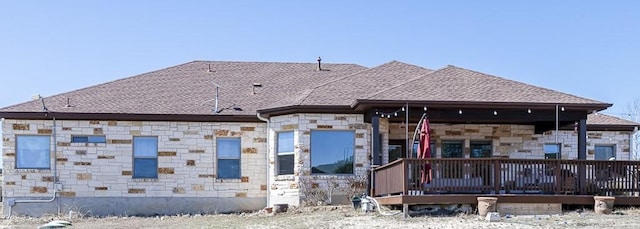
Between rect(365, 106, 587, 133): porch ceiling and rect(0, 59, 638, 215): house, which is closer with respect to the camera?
rect(365, 106, 587, 133): porch ceiling

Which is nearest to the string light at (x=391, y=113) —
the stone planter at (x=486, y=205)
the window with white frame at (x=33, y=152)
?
the stone planter at (x=486, y=205)

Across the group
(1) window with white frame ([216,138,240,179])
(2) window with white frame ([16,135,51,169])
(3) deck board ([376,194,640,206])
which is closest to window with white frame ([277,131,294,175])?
(1) window with white frame ([216,138,240,179])

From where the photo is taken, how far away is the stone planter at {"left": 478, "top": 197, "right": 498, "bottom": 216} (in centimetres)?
1609

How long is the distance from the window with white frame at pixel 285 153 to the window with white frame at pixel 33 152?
589 cm

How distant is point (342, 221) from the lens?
52.5 feet

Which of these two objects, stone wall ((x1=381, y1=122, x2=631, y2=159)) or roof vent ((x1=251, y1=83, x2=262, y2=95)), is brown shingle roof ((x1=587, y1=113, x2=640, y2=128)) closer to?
stone wall ((x1=381, y1=122, x2=631, y2=159))

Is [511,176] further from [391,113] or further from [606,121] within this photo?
[606,121]

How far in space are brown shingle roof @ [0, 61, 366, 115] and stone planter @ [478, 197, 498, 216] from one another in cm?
721

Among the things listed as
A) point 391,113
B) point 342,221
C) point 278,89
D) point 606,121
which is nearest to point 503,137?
point 606,121

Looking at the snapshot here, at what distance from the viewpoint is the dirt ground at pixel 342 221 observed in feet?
49.0

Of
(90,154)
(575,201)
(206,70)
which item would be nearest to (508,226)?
(575,201)

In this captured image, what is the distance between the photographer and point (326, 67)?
2578 centimetres

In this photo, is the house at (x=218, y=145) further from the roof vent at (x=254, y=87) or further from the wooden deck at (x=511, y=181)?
the wooden deck at (x=511, y=181)

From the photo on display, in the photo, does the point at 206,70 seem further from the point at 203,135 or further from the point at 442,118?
the point at 442,118
